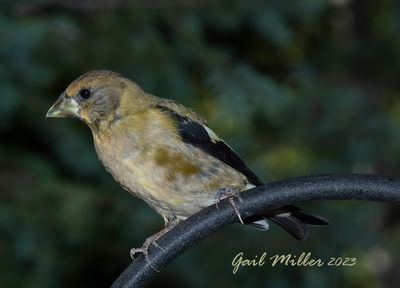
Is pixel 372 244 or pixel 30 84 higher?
pixel 372 244

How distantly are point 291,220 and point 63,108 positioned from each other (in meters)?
1.13

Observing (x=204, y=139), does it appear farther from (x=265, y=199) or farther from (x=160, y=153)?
(x=265, y=199)

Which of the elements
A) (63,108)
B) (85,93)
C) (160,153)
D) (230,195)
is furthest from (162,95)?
(230,195)

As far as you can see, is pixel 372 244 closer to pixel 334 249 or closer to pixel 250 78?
pixel 334 249

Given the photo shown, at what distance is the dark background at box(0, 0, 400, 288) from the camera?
5.09 metres

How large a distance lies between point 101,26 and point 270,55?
8.98ft

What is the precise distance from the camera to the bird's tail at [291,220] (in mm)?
3666

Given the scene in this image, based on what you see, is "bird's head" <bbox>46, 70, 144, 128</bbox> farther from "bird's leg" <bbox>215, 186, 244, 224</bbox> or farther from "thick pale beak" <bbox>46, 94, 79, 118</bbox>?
"bird's leg" <bbox>215, 186, 244, 224</bbox>

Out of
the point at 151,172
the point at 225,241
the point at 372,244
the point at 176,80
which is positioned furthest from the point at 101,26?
the point at 372,244

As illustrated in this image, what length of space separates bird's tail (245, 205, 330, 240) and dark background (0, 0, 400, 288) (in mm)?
1042

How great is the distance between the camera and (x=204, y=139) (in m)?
3.90

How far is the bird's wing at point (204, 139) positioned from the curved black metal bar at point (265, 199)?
0.65 m

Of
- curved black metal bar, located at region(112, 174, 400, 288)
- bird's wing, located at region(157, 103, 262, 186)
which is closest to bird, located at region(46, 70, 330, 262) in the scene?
bird's wing, located at region(157, 103, 262, 186)

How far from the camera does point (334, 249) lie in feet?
19.8
